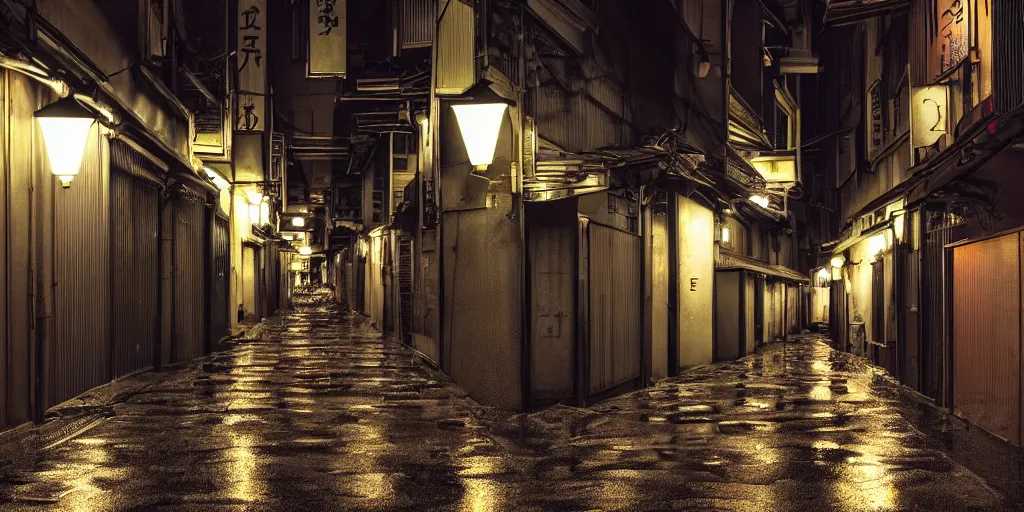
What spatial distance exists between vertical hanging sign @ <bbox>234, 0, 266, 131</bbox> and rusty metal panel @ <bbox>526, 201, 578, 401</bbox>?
638 inches

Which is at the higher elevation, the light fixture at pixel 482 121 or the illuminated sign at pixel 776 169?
the illuminated sign at pixel 776 169

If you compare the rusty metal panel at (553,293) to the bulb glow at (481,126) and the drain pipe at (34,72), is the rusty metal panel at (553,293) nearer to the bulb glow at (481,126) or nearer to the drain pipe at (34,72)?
the bulb glow at (481,126)

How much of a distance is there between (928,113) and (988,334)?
5663 mm

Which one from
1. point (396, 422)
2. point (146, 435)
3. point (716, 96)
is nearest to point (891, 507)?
point (396, 422)

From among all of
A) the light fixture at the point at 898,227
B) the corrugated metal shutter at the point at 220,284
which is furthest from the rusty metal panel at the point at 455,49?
the corrugated metal shutter at the point at 220,284

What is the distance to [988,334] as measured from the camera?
14586 millimetres

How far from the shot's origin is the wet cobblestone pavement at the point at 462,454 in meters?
9.19

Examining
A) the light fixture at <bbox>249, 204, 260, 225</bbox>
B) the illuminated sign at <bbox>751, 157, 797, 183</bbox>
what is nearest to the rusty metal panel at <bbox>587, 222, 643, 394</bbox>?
the illuminated sign at <bbox>751, 157, 797, 183</bbox>

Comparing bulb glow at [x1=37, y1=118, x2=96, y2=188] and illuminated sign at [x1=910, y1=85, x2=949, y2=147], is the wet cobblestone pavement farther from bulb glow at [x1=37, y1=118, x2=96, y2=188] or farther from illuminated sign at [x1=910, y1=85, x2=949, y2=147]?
illuminated sign at [x1=910, y1=85, x2=949, y2=147]

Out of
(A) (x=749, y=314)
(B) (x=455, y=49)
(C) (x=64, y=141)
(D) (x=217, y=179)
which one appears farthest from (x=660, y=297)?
(D) (x=217, y=179)

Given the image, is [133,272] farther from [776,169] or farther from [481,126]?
[776,169]

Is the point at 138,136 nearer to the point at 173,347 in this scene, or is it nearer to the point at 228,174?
the point at 173,347

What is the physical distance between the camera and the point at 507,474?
34.6 feet

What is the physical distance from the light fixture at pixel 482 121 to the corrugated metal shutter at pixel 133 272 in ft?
24.8
